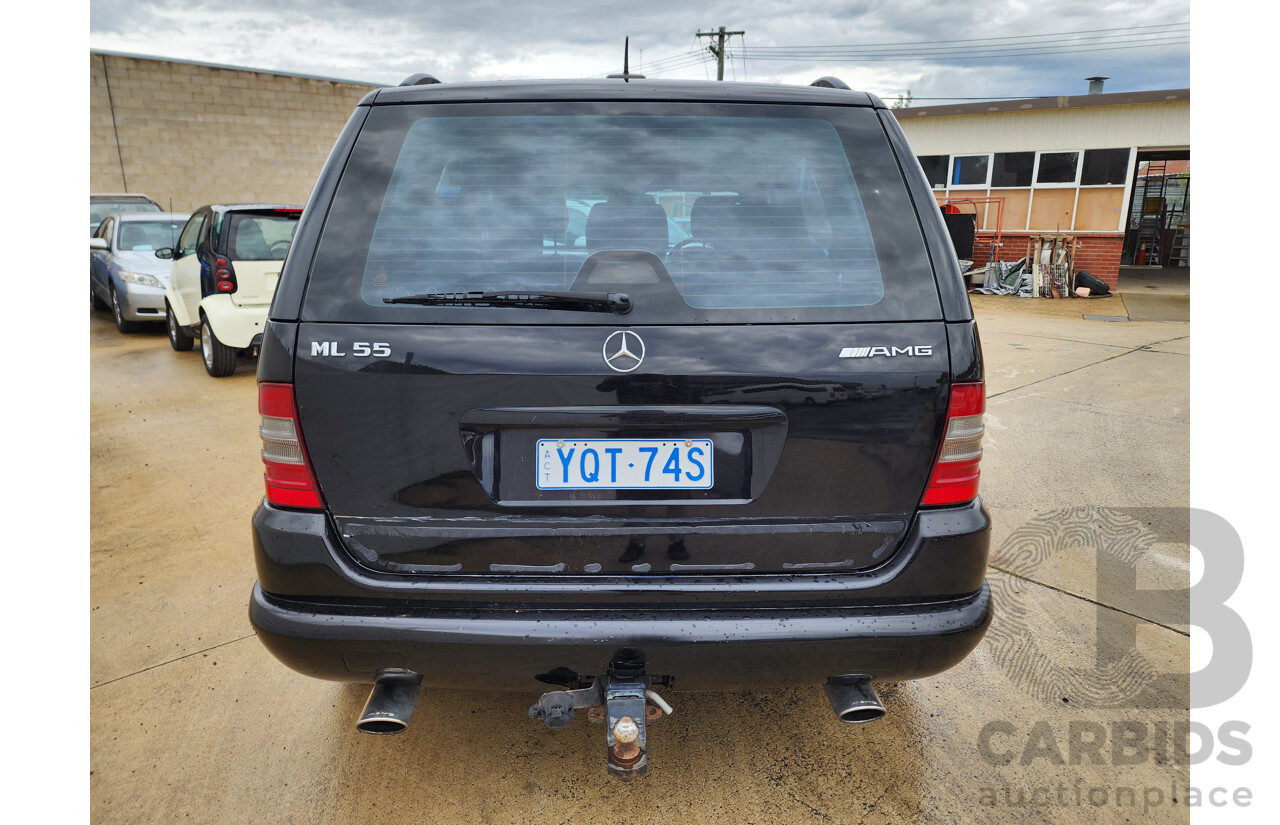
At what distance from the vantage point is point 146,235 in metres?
10.5

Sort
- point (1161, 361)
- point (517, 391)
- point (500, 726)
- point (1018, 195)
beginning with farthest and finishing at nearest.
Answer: point (1018, 195) < point (1161, 361) < point (500, 726) < point (517, 391)

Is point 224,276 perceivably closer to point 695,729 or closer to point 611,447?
point 695,729

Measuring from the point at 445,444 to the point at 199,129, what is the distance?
2150 cm

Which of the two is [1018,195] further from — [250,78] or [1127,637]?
[250,78]

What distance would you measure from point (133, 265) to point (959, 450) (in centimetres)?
1124

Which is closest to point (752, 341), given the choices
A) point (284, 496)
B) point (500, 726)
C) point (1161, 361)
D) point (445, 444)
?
point (445, 444)

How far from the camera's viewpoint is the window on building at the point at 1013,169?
16.7m

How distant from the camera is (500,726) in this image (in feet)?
7.84

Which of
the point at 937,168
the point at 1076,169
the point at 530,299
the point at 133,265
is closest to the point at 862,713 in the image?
the point at 530,299

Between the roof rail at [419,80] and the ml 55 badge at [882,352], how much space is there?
4.29ft

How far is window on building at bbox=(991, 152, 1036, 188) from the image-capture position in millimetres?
16703

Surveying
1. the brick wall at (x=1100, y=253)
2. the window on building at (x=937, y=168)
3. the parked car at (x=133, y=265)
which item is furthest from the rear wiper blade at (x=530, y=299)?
the window on building at (x=937, y=168)

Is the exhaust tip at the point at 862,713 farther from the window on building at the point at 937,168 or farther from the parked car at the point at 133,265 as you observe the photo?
the window on building at the point at 937,168

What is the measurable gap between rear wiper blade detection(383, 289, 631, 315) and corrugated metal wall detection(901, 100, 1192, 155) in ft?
54.6
